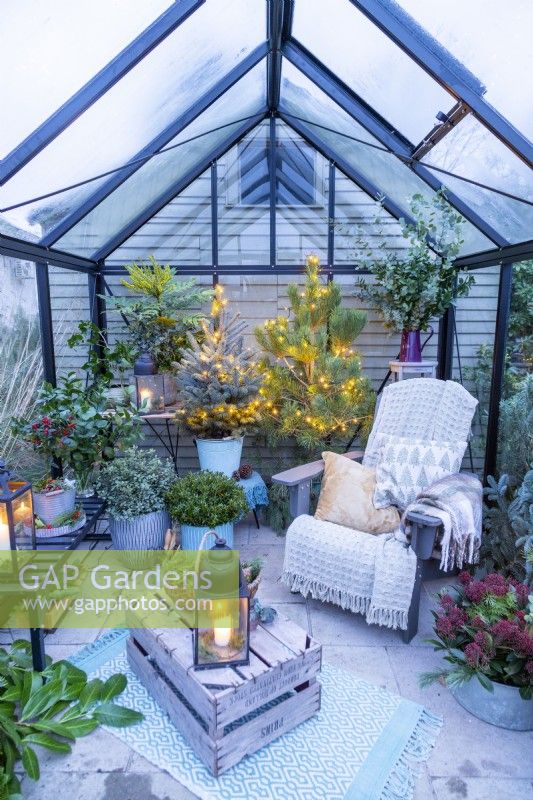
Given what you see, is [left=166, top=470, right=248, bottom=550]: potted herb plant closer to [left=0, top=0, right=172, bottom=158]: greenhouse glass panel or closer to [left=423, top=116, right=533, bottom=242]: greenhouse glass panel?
[left=0, top=0, right=172, bottom=158]: greenhouse glass panel

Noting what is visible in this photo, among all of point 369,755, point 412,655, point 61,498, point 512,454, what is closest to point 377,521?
point 412,655

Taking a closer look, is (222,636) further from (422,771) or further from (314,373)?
(314,373)

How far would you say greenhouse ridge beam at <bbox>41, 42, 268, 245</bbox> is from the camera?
9.40 feet

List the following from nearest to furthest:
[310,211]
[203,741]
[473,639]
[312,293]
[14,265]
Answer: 1. [203,741]
2. [473,639]
3. [14,265]
4. [312,293]
5. [310,211]

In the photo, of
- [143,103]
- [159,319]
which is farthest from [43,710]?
[143,103]

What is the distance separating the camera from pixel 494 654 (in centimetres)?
174

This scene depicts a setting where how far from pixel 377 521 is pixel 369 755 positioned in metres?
1.05

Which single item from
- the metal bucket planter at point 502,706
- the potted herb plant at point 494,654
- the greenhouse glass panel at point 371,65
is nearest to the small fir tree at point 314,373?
the greenhouse glass panel at point 371,65

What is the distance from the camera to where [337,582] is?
2.32 meters

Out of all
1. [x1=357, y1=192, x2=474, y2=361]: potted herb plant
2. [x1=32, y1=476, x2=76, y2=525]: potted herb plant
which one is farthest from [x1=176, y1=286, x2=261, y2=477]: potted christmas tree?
[x1=357, y1=192, x2=474, y2=361]: potted herb plant

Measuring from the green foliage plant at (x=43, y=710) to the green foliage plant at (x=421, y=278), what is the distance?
267 centimetres

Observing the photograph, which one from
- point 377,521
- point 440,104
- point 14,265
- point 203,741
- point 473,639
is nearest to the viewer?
point 203,741

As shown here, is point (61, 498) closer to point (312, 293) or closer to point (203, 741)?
point (203, 741)

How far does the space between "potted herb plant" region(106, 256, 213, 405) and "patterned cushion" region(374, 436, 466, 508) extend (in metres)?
1.53
